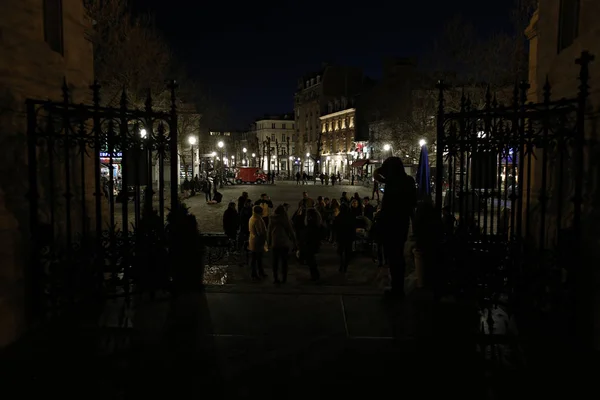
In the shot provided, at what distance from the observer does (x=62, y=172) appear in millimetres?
6547

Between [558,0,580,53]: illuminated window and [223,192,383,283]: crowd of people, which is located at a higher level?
[558,0,580,53]: illuminated window

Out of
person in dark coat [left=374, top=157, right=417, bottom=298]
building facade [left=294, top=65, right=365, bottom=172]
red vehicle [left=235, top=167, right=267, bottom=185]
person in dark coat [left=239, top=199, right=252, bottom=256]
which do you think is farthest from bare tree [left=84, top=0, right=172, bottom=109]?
building facade [left=294, top=65, right=365, bottom=172]

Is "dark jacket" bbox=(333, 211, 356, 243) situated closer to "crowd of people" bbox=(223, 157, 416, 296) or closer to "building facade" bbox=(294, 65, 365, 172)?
"crowd of people" bbox=(223, 157, 416, 296)

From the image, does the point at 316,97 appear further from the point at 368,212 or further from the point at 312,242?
the point at 312,242

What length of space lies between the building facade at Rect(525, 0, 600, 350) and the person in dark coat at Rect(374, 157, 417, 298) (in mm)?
1797

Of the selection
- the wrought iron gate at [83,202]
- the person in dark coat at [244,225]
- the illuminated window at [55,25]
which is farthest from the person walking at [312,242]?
the illuminated window at [55,25]

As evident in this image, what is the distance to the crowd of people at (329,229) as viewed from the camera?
6.57 m

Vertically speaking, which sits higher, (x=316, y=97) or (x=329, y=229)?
(x=316, y=97)

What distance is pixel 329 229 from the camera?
1445 cm

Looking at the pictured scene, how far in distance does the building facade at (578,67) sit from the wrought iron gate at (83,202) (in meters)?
4.60

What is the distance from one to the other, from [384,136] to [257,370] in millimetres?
47629

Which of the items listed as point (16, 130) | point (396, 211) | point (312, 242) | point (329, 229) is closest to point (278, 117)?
point (329, 229)

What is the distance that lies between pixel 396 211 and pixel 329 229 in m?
7.93

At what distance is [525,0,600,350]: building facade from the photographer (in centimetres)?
492
